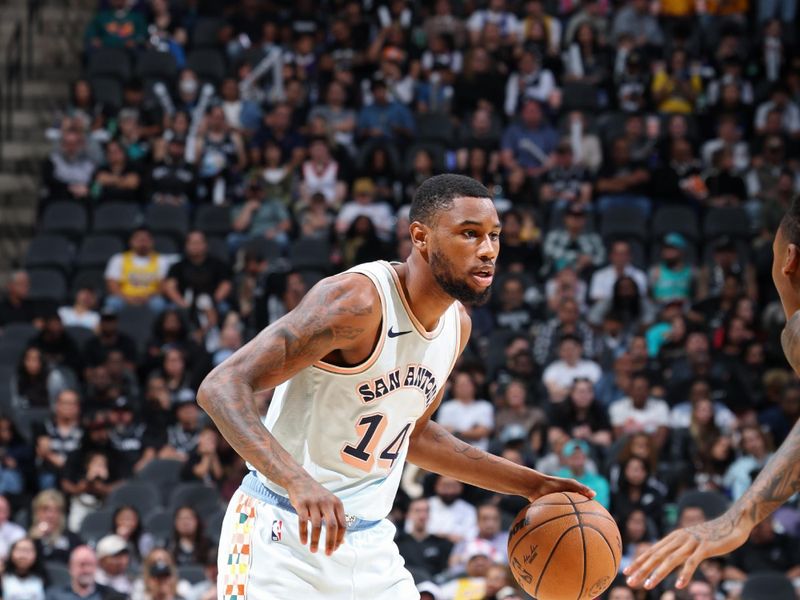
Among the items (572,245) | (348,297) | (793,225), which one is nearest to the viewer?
(793,225)

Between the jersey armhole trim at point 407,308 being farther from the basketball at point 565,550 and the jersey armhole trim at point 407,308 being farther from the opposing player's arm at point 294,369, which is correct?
the basketball at point 565,550

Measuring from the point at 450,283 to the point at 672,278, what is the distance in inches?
325

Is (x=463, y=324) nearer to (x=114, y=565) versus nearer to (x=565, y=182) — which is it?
(x=114, y=565)

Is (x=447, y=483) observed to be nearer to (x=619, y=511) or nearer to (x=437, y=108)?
(x=619, y=511)

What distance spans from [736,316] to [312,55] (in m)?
6.28

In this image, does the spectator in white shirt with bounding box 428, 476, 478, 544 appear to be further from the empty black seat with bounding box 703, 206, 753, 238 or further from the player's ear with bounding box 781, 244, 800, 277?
the player's ear with bounding box 781, 244, 800, 277

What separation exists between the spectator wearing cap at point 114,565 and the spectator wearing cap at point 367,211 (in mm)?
4518

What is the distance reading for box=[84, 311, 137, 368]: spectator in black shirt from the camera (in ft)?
39.3

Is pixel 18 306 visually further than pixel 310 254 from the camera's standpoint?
No

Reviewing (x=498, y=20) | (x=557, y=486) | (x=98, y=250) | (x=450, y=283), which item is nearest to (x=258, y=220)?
(x=98, y=250)

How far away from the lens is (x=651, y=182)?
13.5 m

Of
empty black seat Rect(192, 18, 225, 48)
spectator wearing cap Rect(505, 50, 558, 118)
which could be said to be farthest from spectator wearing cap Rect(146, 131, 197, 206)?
spectator wearing cap Rect(505, 50, 558, 118)

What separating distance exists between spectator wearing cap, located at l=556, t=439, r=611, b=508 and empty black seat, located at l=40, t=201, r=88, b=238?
6.09m

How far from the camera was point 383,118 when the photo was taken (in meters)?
14.4
